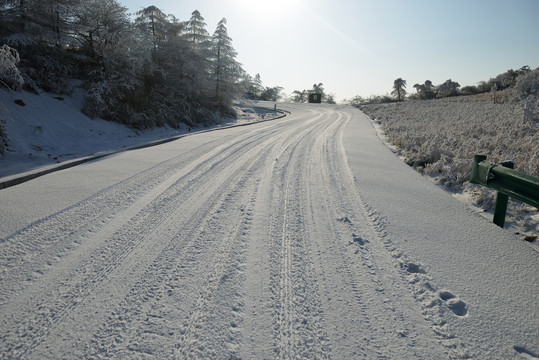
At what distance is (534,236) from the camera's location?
3.07 metres

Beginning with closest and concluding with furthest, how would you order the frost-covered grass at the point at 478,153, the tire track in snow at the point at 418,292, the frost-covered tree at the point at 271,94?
the tire track in snow at the point at 418,292, the frost-covered grass at the point at 478,153, the frost-covered tree at the point at 271,94

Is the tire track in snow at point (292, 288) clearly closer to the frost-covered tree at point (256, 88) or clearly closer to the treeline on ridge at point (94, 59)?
the treeline on ridge at point (94, 59)

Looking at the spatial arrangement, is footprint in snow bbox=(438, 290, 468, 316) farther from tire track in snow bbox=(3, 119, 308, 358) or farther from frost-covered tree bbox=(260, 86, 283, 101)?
frost-covered tree bbox=(260, 86, 283, 101)

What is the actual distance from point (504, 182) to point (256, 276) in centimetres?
289

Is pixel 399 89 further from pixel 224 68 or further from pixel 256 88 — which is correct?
pixel 224 68

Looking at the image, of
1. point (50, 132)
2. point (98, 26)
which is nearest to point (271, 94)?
point (98, 26)

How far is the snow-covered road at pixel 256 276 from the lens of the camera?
5.44ft

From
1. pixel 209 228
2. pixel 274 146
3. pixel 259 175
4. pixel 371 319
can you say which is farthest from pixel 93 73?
pixel 371 319

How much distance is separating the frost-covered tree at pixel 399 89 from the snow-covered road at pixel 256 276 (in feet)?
251

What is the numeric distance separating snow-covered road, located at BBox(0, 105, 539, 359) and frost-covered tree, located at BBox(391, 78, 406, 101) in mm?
76382

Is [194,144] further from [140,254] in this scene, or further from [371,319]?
[371,319]

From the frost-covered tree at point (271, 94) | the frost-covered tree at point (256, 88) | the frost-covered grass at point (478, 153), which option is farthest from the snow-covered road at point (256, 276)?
the frost-covered tree at point (271, 94)

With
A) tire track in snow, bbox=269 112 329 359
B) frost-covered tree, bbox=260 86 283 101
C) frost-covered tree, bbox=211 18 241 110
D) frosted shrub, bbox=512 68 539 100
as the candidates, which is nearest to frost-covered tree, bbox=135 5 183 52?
frost-covered tree, bbox=211 18 241 110

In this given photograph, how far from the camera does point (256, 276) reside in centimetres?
227
